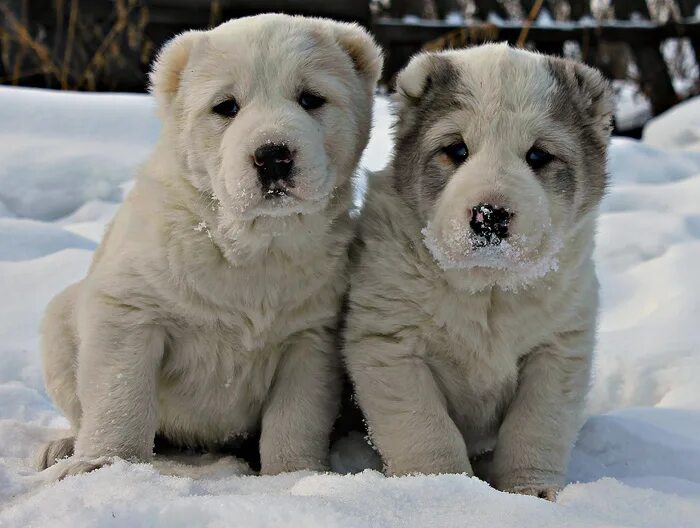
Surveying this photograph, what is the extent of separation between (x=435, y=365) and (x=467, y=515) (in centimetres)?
120

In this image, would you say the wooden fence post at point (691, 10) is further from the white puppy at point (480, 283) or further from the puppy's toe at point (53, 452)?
the puppy's toe at point (53, 452)

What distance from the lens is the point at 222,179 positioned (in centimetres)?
339

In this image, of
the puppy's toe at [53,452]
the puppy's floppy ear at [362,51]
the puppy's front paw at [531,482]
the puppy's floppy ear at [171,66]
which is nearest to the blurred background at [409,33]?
the puppy's floppy ear at [171,66]

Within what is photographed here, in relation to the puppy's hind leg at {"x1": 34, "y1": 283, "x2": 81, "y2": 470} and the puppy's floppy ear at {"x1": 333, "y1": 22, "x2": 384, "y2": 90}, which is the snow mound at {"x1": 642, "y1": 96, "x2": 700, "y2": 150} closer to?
the puppy's floppy ear at {"x1": 333, "y1": 22, "x2": 384, "y2": 90}

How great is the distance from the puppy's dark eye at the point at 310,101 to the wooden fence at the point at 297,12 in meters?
5.74

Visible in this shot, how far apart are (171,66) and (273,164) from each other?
88 cm

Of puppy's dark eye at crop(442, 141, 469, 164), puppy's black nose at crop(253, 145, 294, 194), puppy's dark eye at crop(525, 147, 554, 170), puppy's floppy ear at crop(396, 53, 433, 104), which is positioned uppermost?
puppy's floppy ear at crop(396, 53, 433, 104)

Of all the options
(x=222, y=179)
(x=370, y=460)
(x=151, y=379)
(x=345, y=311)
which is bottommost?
(x=370, y=460)

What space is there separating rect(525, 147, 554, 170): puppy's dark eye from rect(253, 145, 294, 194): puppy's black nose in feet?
2.96

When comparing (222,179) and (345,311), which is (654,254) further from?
(222,179)

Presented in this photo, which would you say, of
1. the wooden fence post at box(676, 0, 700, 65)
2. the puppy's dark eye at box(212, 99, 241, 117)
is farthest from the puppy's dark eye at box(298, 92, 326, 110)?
the wooden fence post at box(676, 0, 700, 65)

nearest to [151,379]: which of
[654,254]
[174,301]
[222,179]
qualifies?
[174,301]

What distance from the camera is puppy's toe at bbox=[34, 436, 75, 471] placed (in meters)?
3.54

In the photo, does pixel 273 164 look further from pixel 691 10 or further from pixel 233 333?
pixel 691 10
